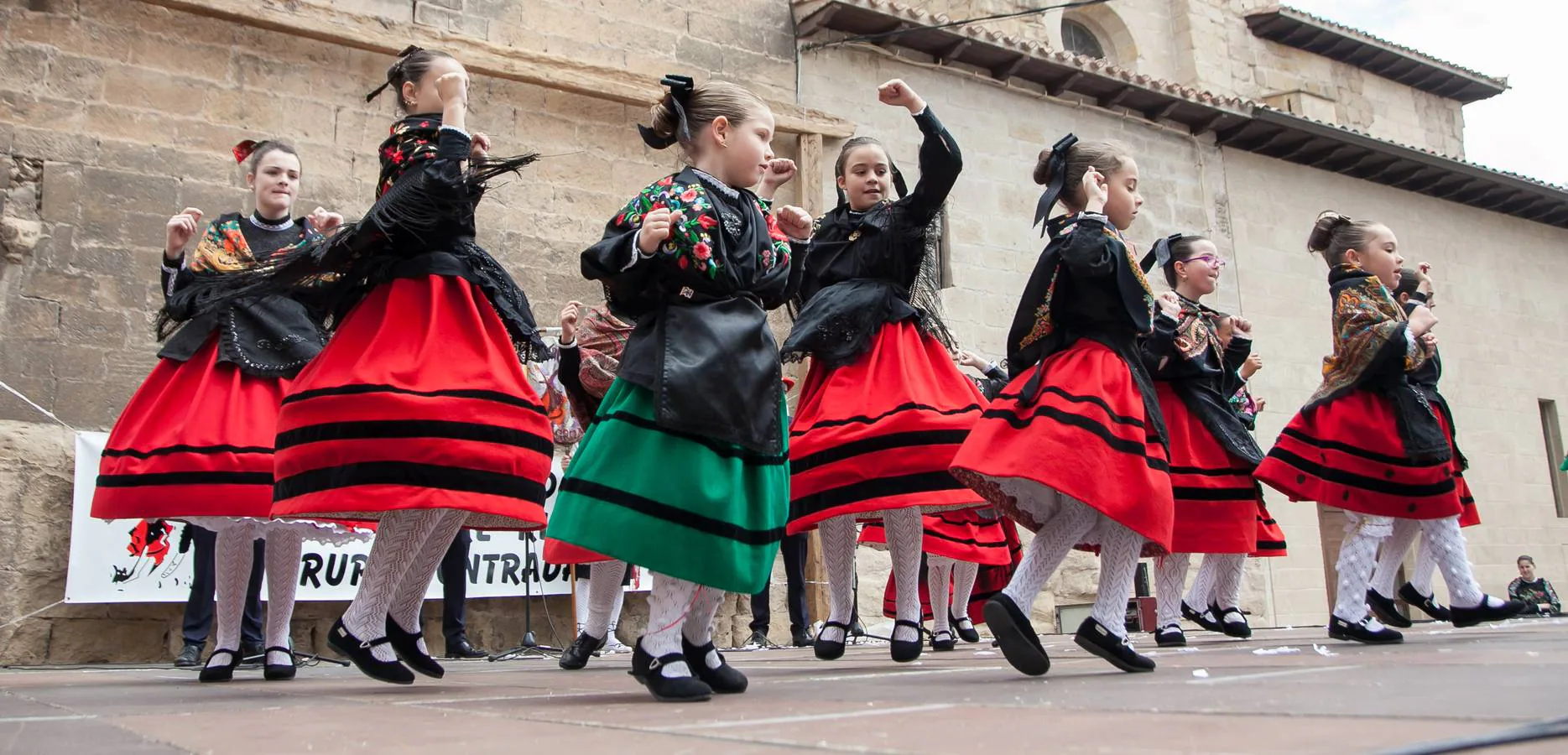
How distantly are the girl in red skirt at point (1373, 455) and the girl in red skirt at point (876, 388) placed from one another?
4.84 feet

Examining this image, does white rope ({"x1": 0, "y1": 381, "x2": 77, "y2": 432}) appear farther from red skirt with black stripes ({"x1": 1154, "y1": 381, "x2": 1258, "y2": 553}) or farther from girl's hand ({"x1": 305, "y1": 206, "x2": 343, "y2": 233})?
red skirt with black stripes ({"x1": 1154, "y1": 381, "x2": 1258, "y2": 553})

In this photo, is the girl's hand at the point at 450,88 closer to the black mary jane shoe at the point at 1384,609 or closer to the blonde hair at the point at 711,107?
the blonde hair at the point at 711,107

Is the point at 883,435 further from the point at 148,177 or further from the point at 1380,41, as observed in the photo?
the point at 1380,41

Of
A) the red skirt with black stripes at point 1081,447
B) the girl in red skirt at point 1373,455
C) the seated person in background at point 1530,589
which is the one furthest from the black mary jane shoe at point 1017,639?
the seated person in background at point 1530,589

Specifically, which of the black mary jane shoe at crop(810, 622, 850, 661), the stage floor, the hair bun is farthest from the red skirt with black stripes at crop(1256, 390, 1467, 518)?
the black mary jane shoe at crop(810, 622, 850, 661)

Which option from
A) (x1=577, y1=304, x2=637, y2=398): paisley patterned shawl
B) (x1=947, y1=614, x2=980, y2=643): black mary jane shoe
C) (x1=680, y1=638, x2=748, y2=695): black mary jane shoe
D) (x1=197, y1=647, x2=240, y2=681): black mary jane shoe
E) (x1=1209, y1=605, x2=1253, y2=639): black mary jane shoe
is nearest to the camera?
(x1=680, y1=638, x2=748, y2=695): black mary jane shoe

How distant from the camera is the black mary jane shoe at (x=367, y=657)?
3361mm

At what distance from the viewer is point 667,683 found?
2754 millimetres

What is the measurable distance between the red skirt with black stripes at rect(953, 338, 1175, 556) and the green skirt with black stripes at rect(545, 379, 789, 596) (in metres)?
0.86

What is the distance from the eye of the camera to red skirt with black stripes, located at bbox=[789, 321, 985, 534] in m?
4.34

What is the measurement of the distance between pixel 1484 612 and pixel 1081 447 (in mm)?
2527

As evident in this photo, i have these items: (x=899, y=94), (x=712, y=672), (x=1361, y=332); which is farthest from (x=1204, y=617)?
(x=712, y=672)

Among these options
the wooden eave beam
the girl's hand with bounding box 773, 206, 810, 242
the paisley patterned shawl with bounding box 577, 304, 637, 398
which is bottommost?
the paisley patterned shawl with bounding box 577, 304, 637, 398

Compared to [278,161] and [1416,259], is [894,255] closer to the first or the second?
[278,161]
